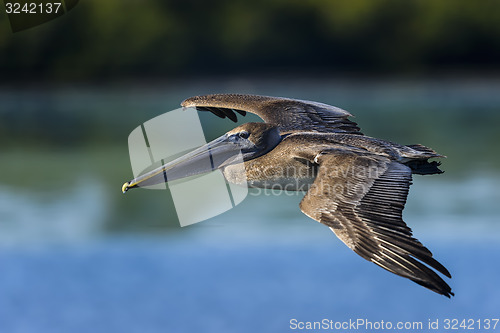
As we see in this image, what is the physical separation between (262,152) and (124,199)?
1069 centimetres

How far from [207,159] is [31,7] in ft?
50.3

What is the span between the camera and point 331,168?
541 centimetres

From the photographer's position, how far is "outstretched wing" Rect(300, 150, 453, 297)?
15.3 feet

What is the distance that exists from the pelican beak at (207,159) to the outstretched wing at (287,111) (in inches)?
25.3

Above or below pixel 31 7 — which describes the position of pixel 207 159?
below

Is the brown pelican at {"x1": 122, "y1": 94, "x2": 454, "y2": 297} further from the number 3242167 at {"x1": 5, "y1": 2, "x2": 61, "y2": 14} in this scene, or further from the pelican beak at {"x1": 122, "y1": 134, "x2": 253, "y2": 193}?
the number 3242167 at {"x1": 5, "y1": 2, "x2": 61, "y2": 14}

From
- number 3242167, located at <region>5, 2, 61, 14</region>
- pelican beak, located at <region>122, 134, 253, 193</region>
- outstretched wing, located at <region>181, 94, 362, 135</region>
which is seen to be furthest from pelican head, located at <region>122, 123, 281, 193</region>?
number 3242167, located at <region>5, 2, 61, 14</region>

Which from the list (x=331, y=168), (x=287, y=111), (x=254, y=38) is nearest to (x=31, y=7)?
(x=254, y=38)

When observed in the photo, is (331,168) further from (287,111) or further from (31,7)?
(31,7)

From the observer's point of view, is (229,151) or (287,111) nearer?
(229,151)

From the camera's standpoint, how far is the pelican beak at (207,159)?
6.35 m

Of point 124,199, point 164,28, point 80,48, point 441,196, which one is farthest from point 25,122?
point 441,196

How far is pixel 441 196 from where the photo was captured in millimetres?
15281

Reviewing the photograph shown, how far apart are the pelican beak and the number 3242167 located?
13.3 m
